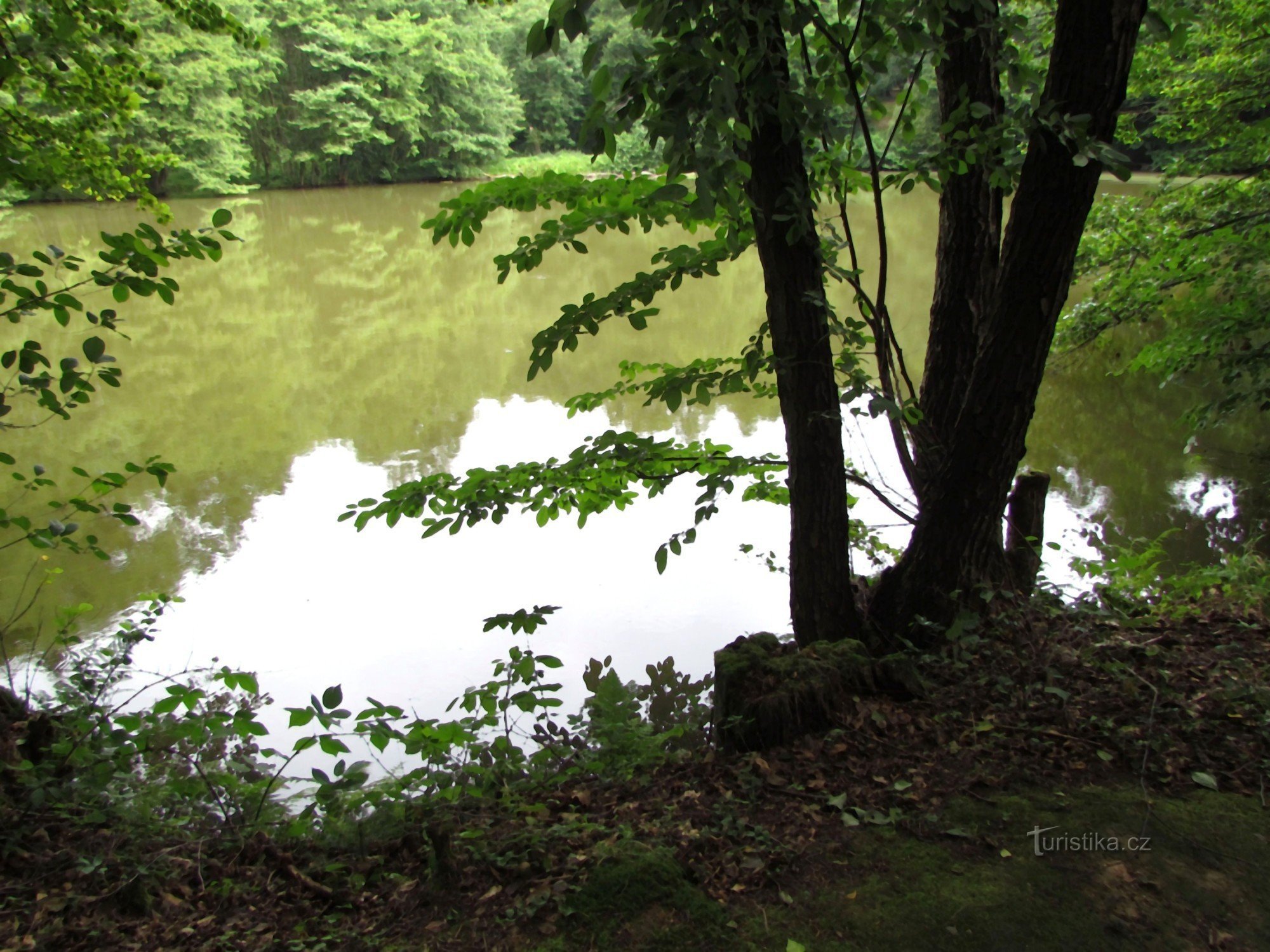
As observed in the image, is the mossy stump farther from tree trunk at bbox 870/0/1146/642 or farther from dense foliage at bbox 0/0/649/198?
dense foliage at bbox 0/0/649/198

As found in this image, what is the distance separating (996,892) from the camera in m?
1.73

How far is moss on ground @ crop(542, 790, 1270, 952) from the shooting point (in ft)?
5.33

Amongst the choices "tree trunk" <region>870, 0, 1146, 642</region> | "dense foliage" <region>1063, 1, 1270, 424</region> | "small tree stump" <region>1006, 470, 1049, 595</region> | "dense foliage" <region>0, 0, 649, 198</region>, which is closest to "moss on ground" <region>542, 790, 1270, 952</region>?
"tree trunk" <region>870, 0, 1146, 642</region>

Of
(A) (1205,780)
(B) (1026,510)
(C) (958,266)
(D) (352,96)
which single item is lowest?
(A) (1205,780)

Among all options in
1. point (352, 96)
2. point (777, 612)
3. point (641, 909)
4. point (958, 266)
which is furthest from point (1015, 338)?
point (352, 96)

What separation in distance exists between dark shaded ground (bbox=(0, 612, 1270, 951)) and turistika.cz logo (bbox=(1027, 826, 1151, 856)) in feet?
0.04

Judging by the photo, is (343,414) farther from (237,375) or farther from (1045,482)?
(1045,482)

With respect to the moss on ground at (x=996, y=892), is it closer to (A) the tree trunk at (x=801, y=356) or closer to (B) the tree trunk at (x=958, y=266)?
(A) the tree trunk at (x=801, y=356)

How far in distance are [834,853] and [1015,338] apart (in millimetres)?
1622

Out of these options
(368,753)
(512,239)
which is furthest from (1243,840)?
(512,239)

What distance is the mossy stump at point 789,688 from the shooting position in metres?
2.61

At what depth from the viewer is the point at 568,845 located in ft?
6.93

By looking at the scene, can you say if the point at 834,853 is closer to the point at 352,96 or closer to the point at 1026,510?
the point at 1026,510

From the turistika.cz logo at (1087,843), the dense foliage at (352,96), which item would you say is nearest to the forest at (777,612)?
the turistika.cz logo at (1087,843)
